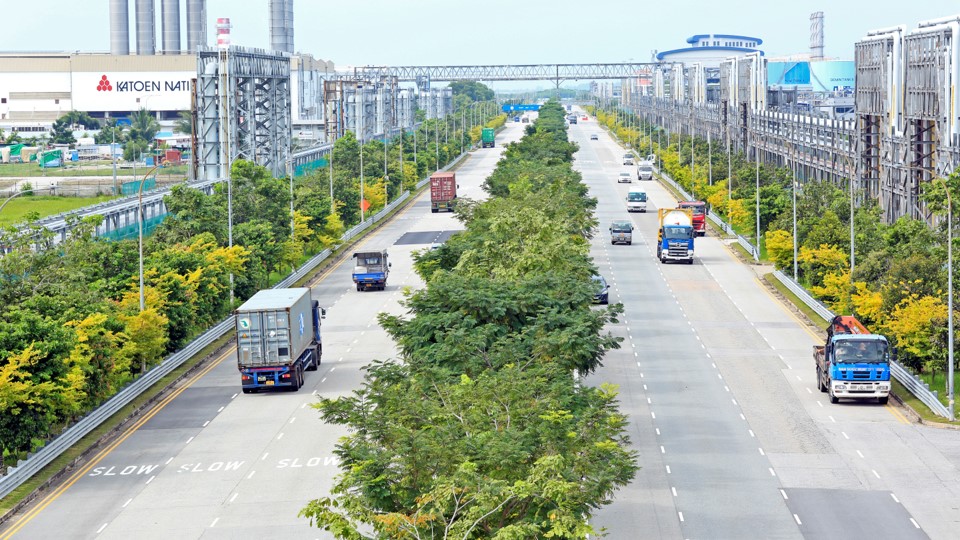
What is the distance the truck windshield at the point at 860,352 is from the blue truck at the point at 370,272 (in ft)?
134

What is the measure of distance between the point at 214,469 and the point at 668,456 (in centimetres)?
1491

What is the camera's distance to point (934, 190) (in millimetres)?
70188

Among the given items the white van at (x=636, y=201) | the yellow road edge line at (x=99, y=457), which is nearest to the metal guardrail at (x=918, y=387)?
the yellow road edge line at (x=99, y=457)

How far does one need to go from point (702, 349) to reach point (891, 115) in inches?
1528

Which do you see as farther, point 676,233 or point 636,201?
point 636,201

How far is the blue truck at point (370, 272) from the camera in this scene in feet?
298

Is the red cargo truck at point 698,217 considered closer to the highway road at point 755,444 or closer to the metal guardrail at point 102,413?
the highway road at point 755,444

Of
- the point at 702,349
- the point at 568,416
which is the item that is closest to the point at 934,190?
the point at 702,349

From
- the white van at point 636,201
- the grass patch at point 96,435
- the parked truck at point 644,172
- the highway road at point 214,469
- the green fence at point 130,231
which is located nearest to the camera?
the highway road at point 214,469

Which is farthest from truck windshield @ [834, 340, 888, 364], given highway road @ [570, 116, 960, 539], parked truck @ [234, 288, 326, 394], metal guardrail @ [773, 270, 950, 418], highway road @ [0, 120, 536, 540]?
parked truck @ [234, 288, 326, 394]

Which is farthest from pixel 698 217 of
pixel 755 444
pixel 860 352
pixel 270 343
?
pixel 755 444

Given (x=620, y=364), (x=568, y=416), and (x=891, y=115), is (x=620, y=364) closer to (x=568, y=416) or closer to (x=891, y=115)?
(x=568, y=416)

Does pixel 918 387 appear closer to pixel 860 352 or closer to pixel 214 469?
pixel 860 352

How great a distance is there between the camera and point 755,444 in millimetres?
50125
